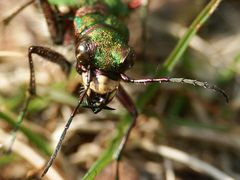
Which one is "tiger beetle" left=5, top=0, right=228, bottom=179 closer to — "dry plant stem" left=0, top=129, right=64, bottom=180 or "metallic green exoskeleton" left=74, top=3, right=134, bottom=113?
"metallic green exoskeleton" left=74, top=3, right=134, bottom=113

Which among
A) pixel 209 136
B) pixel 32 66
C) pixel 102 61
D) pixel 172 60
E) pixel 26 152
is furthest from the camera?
pixel 209 136

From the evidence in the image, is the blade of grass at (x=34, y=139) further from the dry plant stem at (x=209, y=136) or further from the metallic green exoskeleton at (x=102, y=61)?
the dry plant stem at (x=209, y=136)

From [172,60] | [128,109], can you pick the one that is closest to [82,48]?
[128,109]

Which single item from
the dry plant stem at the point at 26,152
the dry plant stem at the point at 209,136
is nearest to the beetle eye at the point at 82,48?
the dry plant stem at the point at 26,152

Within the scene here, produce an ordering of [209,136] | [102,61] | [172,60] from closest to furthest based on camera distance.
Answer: [102,61] → [172,60] → [209,136]

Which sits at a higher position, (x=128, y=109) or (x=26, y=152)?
(x=128, y=109)

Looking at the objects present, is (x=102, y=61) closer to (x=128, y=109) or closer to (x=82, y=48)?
(x=82, y=48)
